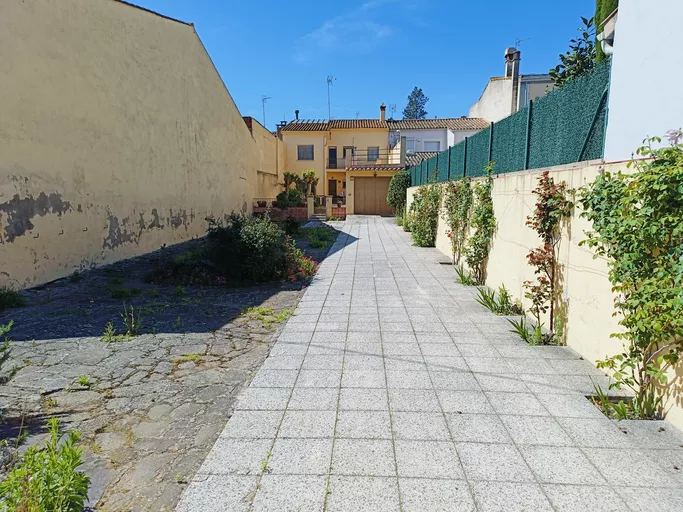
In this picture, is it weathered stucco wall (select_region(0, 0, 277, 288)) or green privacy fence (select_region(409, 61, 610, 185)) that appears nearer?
green privacy fence (select_region(409, 61, 610, 185))

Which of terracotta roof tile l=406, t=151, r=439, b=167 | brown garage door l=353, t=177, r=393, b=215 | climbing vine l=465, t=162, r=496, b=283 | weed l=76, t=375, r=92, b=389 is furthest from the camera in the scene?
terracotta roof tile l=406, t=151, r=439, b=167

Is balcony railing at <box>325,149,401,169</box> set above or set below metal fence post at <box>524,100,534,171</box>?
above

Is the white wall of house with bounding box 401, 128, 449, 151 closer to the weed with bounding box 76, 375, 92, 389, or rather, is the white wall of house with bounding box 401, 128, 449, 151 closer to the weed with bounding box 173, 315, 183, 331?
the weed with bounding box 173, 315, 183, 331

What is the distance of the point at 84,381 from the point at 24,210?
464cm

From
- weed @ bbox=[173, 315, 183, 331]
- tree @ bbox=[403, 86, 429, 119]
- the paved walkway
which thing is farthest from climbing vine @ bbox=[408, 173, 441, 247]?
tree @ bbox=[403, 86, 429, 119]

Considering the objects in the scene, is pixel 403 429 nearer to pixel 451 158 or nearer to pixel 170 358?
pixel 170 358

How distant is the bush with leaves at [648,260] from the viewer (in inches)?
105

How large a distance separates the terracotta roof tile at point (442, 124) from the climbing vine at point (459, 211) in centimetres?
2365

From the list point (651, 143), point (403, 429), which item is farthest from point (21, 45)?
point (651, 143)

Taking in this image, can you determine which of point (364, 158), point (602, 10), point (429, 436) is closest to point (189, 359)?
point (429, 436)

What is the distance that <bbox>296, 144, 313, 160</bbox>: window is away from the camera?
33.7m

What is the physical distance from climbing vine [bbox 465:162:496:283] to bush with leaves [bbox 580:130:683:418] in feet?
12.1

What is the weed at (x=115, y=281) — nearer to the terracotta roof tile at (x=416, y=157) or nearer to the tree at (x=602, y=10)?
the tree at (x=602, y=10)

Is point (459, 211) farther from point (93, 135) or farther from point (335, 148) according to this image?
point (335, 148)
